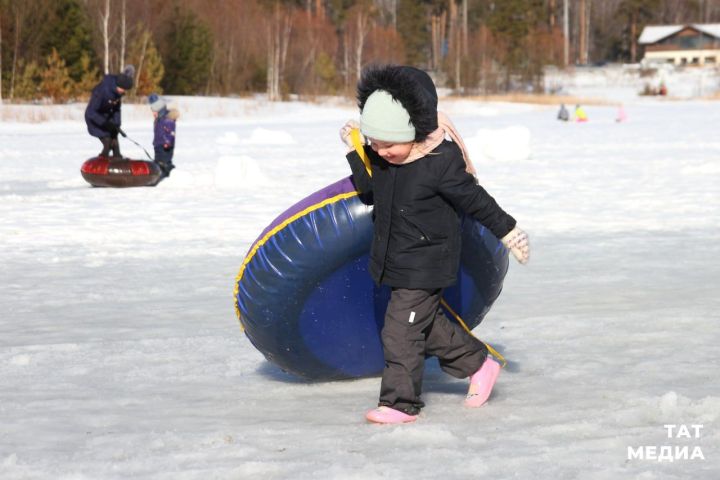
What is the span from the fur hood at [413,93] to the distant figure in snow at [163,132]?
1098cm

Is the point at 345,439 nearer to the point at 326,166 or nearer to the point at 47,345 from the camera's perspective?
the point at 47,345

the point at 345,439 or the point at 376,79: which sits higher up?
the point at 376,79

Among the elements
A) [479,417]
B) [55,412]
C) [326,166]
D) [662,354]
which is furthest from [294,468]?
[326,166]

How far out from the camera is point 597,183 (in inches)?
527

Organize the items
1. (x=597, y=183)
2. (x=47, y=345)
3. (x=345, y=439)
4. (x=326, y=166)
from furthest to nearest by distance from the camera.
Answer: (x=326, y=166) → (x=597, y=183) → (x=47, y=345) → (x=345, y=439)

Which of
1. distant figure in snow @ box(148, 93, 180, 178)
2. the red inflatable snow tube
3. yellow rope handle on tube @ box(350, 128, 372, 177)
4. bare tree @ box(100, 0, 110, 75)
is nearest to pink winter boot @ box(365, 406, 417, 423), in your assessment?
yellow rope handle on tube @ box(350, 128, 372, 177)

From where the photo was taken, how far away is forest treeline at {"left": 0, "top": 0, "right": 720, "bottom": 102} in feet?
151

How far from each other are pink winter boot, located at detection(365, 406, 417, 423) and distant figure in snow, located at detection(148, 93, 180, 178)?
36.6 feet

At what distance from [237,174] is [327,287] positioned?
32.4 feet

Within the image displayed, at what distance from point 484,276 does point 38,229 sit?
648 centimetres

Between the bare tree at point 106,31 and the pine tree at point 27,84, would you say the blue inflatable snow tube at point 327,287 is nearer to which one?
the pine tree at point 27,84

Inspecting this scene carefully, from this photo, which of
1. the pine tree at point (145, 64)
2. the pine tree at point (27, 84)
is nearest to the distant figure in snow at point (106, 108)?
the pine tree at point (27, 84)

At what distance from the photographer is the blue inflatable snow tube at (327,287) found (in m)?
4.06

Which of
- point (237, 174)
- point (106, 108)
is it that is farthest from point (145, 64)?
point (237, 174)
